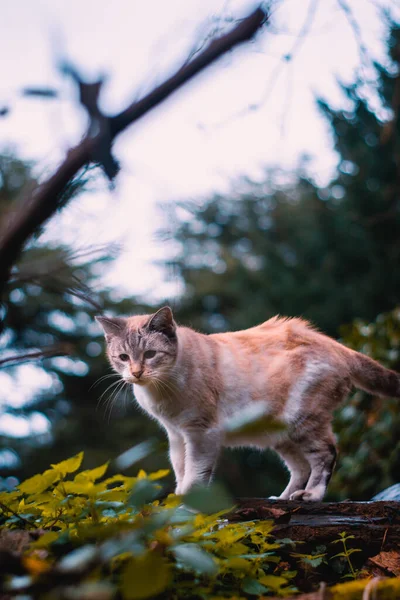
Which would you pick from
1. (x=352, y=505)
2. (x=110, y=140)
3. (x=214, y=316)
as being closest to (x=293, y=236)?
(x=214, y=316)

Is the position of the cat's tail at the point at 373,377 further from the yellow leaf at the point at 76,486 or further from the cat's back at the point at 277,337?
the yellow leaf at the point at 76,486

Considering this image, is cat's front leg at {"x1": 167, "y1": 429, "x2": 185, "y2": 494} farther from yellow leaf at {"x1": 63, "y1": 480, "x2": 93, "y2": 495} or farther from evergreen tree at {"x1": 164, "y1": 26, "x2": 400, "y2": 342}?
evergreen tree at {"x1": 164, "y1": 26, "x2": 400, "y2": 342}

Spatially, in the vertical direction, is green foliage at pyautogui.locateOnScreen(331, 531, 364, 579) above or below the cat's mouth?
below

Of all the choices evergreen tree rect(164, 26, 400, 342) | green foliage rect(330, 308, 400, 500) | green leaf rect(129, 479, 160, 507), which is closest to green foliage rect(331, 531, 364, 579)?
green leaf rect(129, 479, 160, 507)

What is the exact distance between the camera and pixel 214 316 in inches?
885

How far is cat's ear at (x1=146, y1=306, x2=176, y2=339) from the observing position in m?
4.42

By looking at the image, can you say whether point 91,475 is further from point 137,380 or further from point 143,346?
point 143,346

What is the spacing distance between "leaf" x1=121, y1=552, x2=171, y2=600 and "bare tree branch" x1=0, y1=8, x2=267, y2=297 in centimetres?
65

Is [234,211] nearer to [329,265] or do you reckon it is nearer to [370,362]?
[329,265]

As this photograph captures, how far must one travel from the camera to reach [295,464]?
4367 millimetres

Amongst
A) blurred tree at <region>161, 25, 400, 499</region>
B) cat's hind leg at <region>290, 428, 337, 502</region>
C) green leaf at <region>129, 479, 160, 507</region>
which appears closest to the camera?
green leaf at <region>129, 479, 160, 507</region>

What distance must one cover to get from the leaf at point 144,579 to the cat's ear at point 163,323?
3146mm

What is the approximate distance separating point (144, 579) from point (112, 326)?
340cm

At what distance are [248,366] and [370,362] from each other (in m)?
0.83
